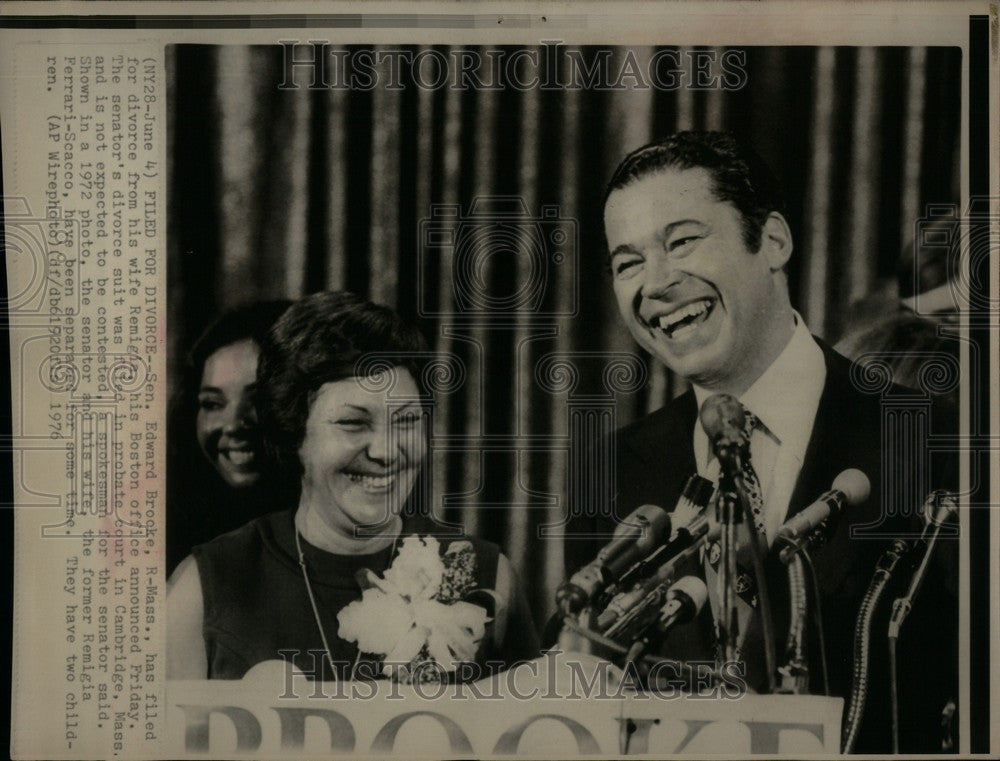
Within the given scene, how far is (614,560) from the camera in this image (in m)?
1.05

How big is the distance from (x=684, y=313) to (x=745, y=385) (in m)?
0.12

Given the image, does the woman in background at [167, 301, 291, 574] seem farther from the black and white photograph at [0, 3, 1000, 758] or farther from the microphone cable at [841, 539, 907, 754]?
the microphone cable at [841, 539, 907, 754]

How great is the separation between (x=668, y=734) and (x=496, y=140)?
2.47 feet

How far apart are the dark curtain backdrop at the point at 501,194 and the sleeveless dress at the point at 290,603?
5cm

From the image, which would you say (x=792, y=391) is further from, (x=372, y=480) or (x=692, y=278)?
(x=372, y=480)

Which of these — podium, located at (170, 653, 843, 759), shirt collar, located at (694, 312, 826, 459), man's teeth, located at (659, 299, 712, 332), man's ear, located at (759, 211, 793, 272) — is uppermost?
man's ear, located at (759, 211, 793, 272)

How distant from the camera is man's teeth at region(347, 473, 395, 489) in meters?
1.05

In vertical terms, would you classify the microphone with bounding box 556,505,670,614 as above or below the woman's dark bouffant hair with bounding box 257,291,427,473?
below

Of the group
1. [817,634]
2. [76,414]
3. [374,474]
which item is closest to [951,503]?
[817,634]

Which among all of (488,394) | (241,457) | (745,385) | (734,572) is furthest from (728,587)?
(241,457)

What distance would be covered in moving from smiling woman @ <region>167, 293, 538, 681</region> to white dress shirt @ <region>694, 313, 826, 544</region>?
322 mm

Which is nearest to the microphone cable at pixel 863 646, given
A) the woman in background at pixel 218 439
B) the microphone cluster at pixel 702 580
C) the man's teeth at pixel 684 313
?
the microphone cluster at pixel 702 580

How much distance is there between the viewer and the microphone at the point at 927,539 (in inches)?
41.3

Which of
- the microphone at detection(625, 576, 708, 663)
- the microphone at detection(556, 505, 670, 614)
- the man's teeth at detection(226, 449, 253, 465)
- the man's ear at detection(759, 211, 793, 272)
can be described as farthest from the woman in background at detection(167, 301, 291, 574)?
the man's ear at detection(759, 211, 793, 272)
